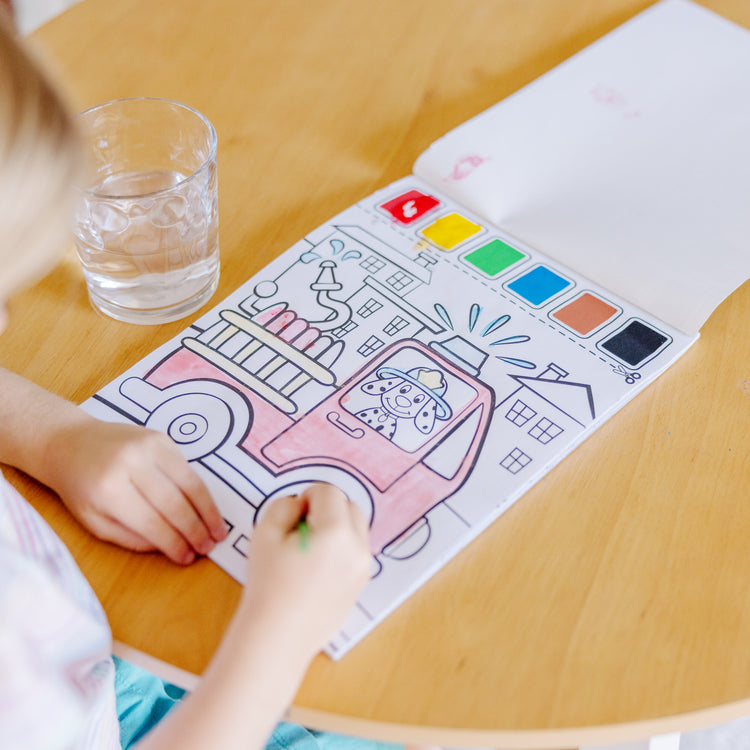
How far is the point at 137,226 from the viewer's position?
58 centimetres

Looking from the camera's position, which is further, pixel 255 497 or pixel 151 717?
pixel 151 717

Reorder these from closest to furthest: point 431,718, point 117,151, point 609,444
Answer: point 431,718 < point 609,444 < point 117,151

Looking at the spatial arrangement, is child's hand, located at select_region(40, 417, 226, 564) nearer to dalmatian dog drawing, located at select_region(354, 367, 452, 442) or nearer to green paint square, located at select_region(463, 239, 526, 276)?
dalmatian dog drawing, located at select_region(354, 367, 452, 442)

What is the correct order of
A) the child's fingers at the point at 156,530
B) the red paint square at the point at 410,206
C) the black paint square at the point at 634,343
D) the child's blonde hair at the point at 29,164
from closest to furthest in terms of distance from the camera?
1. the child's blonde hair at the point at 29,164
2. the child's fingers at the point at 156,530
3. the black paint square at the point at 634,343
4. the red paint square at the point at 410,206

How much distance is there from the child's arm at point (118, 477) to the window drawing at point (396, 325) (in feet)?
0.58

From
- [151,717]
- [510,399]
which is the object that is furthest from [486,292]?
[151,717]

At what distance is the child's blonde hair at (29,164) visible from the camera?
373 mm

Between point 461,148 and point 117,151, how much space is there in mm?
283

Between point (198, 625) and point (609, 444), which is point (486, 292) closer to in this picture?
point (609, 444)

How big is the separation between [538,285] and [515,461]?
0.17m

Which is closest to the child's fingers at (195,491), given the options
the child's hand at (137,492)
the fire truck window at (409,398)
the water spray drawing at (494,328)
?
the child's hand at (137,492)

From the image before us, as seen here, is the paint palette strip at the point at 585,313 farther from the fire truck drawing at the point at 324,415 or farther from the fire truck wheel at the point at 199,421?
the fire truck wheel at the point at 199,421

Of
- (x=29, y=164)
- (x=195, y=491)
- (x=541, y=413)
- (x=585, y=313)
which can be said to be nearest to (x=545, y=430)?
(x=541, y=413)

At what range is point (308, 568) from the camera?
0.46 meters
